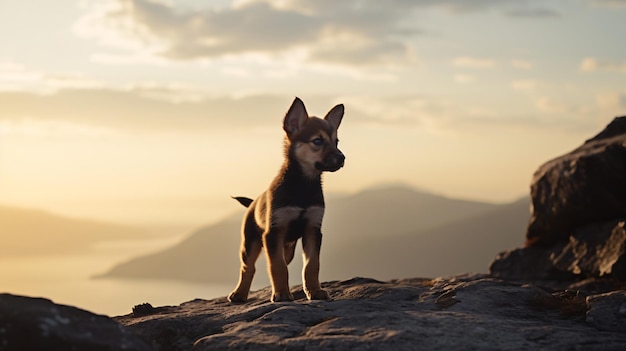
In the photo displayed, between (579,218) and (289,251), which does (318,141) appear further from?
(579,218)

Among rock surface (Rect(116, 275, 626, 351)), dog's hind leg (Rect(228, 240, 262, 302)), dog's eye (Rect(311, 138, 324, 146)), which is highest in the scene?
dog's eye (Rect(311, 138, 324, 146))

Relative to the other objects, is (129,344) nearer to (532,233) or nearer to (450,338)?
(450,338)

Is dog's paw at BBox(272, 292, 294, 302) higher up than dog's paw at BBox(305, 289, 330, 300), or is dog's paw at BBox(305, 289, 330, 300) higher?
dog's paw at BBox(272, 292, 294, 302)

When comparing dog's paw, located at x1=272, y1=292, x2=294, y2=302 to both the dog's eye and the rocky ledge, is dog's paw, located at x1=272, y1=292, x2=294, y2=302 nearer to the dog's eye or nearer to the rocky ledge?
the rocky ledge

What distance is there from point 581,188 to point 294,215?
1071 cm

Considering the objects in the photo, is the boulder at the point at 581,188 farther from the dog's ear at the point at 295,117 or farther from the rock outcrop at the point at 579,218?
the dog's ear at the point at 295,117

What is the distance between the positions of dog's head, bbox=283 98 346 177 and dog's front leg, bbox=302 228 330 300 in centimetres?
87

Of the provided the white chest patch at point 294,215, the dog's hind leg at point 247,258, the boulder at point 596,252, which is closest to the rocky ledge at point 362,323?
the dog's hind leg at point 247,258

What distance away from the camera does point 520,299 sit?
1134cm

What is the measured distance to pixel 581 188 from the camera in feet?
64.7

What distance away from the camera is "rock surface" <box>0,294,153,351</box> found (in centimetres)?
781

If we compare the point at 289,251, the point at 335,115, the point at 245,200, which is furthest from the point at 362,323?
the point at 245,200

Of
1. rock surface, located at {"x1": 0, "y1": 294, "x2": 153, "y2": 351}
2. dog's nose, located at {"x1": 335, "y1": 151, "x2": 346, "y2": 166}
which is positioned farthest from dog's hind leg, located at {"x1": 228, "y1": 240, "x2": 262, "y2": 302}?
rock surface, located at {"x1": 0, "y1": 294, "x2": 153, "y2": 351}

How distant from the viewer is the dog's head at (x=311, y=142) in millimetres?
11344
